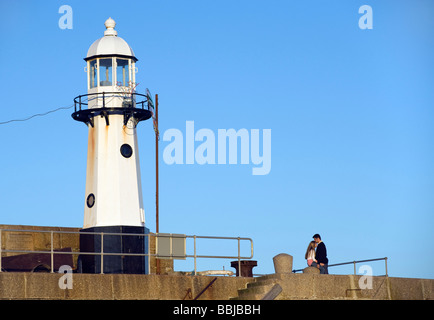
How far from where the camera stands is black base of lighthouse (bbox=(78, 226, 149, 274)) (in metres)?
34.4

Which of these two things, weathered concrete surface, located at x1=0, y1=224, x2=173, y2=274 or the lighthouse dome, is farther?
the lighthouse dome

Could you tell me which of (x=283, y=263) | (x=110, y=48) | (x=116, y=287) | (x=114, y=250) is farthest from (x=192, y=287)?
(x=110, y=48)

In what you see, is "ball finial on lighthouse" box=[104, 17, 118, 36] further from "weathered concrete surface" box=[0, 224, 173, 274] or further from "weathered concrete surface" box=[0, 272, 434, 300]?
"weathered concrete surface" box=[0, 272, 434, 300]

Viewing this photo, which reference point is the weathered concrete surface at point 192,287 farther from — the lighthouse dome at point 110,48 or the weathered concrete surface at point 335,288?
the lighthouse dome at point 110,48

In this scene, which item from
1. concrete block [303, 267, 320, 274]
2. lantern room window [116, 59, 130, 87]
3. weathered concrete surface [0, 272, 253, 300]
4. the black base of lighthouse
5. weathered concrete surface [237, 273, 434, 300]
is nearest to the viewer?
weathered concrete surface [0, 272, 253, 300]

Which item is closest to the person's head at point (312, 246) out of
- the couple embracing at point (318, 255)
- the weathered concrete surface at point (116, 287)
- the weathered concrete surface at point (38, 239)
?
the couple embracing at point (318, 255)

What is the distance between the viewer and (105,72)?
3684 centimetres

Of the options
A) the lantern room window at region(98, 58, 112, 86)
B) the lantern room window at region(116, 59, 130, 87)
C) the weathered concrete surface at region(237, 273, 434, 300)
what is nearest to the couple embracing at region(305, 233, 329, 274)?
the weathered concrete surface at region(237, 273, 434, 300)

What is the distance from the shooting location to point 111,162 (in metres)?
35.7

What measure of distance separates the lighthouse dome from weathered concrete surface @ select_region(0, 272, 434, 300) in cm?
1032

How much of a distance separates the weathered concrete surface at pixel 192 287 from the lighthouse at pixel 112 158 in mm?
5351
